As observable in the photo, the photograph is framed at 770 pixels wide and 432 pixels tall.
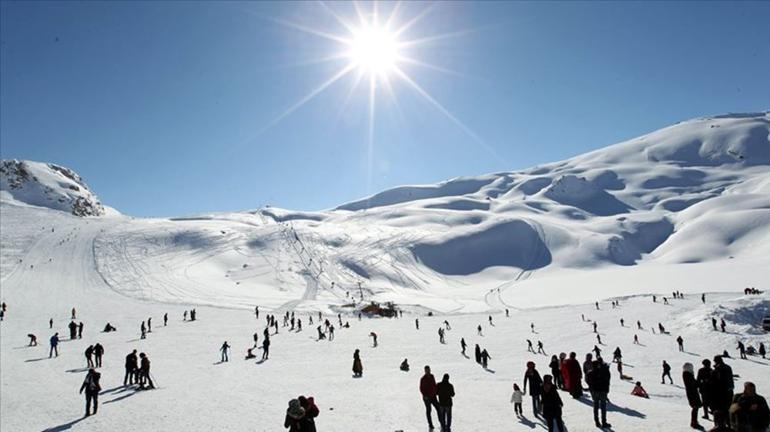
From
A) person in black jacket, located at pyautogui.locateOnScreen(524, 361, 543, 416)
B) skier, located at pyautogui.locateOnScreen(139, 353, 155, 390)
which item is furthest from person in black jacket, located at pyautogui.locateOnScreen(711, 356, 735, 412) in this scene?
skier, located at pyautogui.locateOnScreen(139, 353, 155, 390)

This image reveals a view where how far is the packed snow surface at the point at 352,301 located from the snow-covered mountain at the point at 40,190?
0.84 metres

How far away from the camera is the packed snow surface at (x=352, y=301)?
17875 mm

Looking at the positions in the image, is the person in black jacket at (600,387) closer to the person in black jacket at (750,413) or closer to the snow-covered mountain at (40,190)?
the person in black jacket at (750,413)

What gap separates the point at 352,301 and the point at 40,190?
477 ft

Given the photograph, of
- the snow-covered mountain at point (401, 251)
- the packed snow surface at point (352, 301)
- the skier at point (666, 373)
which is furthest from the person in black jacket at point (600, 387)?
the snow-covered mountain at point (401, 251)

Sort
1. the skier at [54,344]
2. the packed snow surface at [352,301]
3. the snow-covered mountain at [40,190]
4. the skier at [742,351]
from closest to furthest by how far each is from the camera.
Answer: the packed snow surface at [352,301] → the skier at [54,344] → the skier at [742,351] → the snow-covered mountain at [40,190]

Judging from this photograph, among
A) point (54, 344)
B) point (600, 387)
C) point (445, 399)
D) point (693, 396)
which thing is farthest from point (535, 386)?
point (54, 344)

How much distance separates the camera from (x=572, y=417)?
43.6ft

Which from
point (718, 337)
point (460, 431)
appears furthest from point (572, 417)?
point (718, 337)

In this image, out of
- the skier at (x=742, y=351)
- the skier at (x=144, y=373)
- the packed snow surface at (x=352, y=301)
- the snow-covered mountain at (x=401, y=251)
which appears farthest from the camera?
the snow-covered mountain at (x=401, y=251)

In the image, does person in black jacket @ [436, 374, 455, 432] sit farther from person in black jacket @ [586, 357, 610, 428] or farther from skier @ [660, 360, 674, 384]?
skier @ [660, 360, 674, 384]

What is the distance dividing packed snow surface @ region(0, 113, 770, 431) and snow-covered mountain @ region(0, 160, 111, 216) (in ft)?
2.75

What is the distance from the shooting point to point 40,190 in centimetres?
16362

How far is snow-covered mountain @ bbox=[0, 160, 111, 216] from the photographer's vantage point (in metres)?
155
